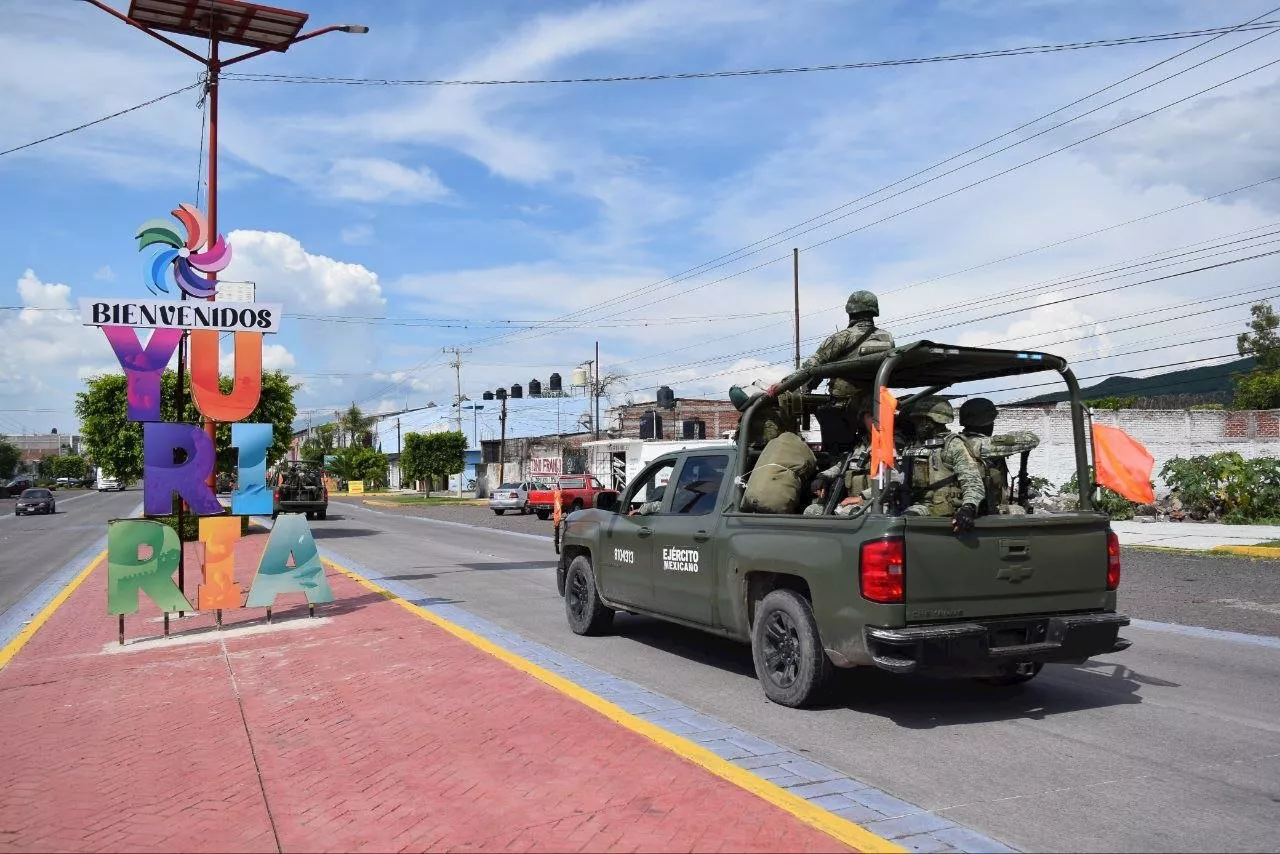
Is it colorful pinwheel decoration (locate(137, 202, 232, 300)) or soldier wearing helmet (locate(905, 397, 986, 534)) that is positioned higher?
colorful pinwheel decoration (locate(137, 202, 232, 300))

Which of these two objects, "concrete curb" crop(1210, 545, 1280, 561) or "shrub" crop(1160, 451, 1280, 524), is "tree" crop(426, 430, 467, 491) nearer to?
"shrub" crop(1160, 451, 1280, 524)

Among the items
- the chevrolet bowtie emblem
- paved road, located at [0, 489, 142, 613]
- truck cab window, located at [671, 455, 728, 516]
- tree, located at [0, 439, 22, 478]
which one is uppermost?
tree, located at [0, 439, 22, 478]

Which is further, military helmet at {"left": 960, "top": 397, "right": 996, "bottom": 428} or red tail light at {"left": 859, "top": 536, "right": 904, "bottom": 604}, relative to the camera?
military helmet at {"left": 960, "top": 397, "right": 996, "bottom": 428}

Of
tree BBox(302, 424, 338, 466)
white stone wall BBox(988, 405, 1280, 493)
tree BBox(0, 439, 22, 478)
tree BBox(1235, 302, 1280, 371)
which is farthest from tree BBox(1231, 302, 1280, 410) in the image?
tree BBox(0, 439, 22, 478)

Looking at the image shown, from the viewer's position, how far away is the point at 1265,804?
466 centimetres

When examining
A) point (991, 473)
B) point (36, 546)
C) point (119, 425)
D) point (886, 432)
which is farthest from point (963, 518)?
point (36, 546)

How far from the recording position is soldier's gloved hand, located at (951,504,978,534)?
5.82 metres

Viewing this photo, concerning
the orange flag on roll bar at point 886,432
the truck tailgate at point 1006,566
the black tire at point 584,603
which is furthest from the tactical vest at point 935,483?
the black tire at point 584,603

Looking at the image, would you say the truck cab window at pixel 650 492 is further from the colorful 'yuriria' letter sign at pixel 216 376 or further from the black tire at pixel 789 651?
the colorful 'yuriria' letter sign at pixel 216 376

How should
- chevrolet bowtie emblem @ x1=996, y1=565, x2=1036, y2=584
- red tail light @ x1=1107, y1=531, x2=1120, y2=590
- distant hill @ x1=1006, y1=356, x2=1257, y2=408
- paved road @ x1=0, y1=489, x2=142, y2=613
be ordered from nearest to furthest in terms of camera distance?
1. chevrolet bowtie emblem @ x1=996, y1=565, x2=1036, y2=584
2. red tail light @ x1=1107, y1=531, x2=1120, y2=590
3. paved road @ x1=0, y1=489, x2=142, y2=613
4. distant hill @ x1=1006, y1=356, x2=1257, y2=408

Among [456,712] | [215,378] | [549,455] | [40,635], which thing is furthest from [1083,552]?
[549,455]

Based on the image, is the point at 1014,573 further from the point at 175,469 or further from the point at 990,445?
the point at 175,469

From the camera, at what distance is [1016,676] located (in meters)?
6.95

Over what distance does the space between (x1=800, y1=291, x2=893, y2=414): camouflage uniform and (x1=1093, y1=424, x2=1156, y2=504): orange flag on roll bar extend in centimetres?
161
